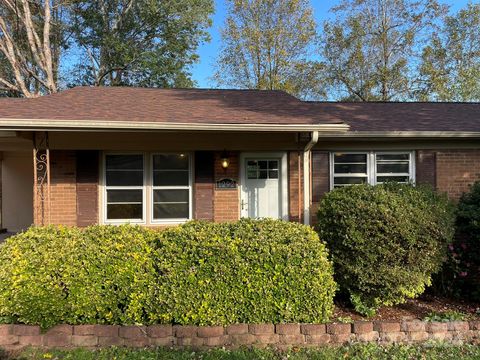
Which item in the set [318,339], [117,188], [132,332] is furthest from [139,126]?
[318,339]

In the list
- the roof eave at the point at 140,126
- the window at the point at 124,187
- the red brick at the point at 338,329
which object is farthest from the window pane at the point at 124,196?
the red brick at the point at 338,329

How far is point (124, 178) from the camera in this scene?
7.35m

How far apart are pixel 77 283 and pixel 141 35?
61.0 feet

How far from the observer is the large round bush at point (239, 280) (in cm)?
397

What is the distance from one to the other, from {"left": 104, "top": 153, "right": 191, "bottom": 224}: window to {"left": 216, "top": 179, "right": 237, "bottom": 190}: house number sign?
0.64m

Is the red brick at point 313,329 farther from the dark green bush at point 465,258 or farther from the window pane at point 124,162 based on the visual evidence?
the window pane at point 124,162

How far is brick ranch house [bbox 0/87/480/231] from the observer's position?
6754 millimetres

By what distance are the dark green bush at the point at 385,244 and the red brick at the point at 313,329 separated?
0.79m

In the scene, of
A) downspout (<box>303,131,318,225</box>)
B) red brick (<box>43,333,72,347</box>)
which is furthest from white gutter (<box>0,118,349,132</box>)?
red brick (<box>43,333,72,347</box>)

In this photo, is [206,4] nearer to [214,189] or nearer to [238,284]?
[214,189]

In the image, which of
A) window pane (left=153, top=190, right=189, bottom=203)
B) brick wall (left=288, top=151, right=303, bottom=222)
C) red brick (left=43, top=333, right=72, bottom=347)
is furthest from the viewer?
brick wall (left=288, top=151, right=303, bottom=222)

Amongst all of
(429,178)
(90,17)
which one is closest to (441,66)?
(429,178)

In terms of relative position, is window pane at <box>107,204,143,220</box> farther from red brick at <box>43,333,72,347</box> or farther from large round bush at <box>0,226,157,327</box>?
red brick at <box>43,333,72,347</box>

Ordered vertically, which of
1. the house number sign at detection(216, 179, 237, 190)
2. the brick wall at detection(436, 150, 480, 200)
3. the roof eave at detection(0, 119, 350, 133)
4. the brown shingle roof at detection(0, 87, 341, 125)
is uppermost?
the brown shingle roof at detection(0, 87, 341, 125)
